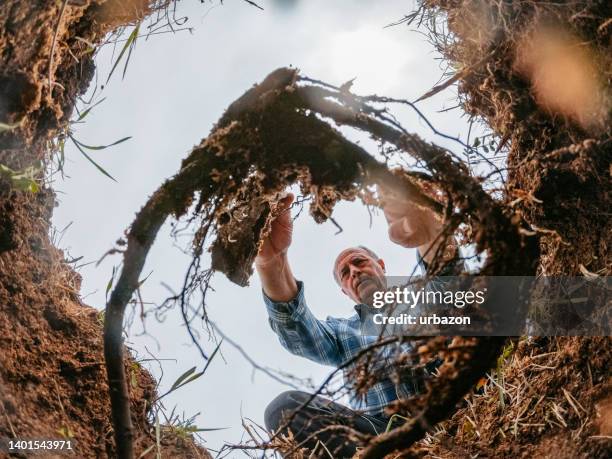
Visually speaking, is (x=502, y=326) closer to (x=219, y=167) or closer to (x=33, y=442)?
(x=219, y=167)

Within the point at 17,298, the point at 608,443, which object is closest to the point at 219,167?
the point at 17,298

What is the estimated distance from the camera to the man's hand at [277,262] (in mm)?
2410

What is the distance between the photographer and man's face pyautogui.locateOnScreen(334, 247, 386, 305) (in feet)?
9.61

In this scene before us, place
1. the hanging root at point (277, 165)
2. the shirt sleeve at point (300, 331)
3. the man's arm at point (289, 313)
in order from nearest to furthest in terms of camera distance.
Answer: the hanging root at point (277, 165) < the man's arm at point (289, 313) < the shirt sleeve at point (300, 331)

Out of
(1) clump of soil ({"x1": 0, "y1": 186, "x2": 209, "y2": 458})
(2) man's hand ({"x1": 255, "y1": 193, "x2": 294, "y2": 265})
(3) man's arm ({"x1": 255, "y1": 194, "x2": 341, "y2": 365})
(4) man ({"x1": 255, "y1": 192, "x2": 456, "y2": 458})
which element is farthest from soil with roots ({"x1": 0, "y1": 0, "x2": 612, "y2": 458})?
(3) man's arm ({"x1": 255, "y1": 194, "x2": 341, "y2": 365})

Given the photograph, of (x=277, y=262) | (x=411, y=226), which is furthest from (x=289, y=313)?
(x=411, y=226)

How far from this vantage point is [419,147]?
143 cm

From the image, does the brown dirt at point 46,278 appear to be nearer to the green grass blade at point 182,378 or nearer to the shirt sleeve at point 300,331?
the green grass blade at point 182,378

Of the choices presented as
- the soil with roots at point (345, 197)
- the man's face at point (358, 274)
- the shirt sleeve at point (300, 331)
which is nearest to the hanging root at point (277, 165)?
the soil with roots at point (345, 197)

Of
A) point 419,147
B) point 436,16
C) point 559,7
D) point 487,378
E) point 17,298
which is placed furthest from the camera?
point 436,16

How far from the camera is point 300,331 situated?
2.73 m

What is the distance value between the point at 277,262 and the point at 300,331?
13.8 inches

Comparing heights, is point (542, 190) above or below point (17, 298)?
below

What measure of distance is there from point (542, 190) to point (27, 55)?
1350mm
